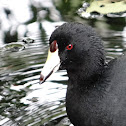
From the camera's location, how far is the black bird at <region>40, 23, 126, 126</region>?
2893mm

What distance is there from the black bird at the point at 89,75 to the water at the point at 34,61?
45cm

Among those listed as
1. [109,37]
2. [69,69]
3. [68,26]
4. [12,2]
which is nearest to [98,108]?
[69,69]

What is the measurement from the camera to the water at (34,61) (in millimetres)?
3459

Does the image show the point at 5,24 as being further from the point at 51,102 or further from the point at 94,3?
the point at 51,102

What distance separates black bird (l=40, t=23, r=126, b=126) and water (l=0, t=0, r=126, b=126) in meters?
0.45

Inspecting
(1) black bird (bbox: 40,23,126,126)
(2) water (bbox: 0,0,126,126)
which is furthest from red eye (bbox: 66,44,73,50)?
(2) water (bbox: 0,0,126,126)

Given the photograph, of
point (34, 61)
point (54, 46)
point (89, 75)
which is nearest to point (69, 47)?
point (54, 46)

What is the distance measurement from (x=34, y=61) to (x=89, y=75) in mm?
1348

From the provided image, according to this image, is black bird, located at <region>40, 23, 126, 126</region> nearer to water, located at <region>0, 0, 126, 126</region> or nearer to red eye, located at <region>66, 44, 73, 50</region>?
red eye, located at <region>66, 44, 73, 50</region>

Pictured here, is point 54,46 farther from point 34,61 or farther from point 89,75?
point 34,61

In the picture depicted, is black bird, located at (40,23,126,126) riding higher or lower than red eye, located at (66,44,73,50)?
lower

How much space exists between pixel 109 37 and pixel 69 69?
5.73 feet

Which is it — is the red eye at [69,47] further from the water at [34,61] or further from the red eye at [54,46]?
the water at [34,61]

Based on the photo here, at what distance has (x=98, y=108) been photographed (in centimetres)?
297
